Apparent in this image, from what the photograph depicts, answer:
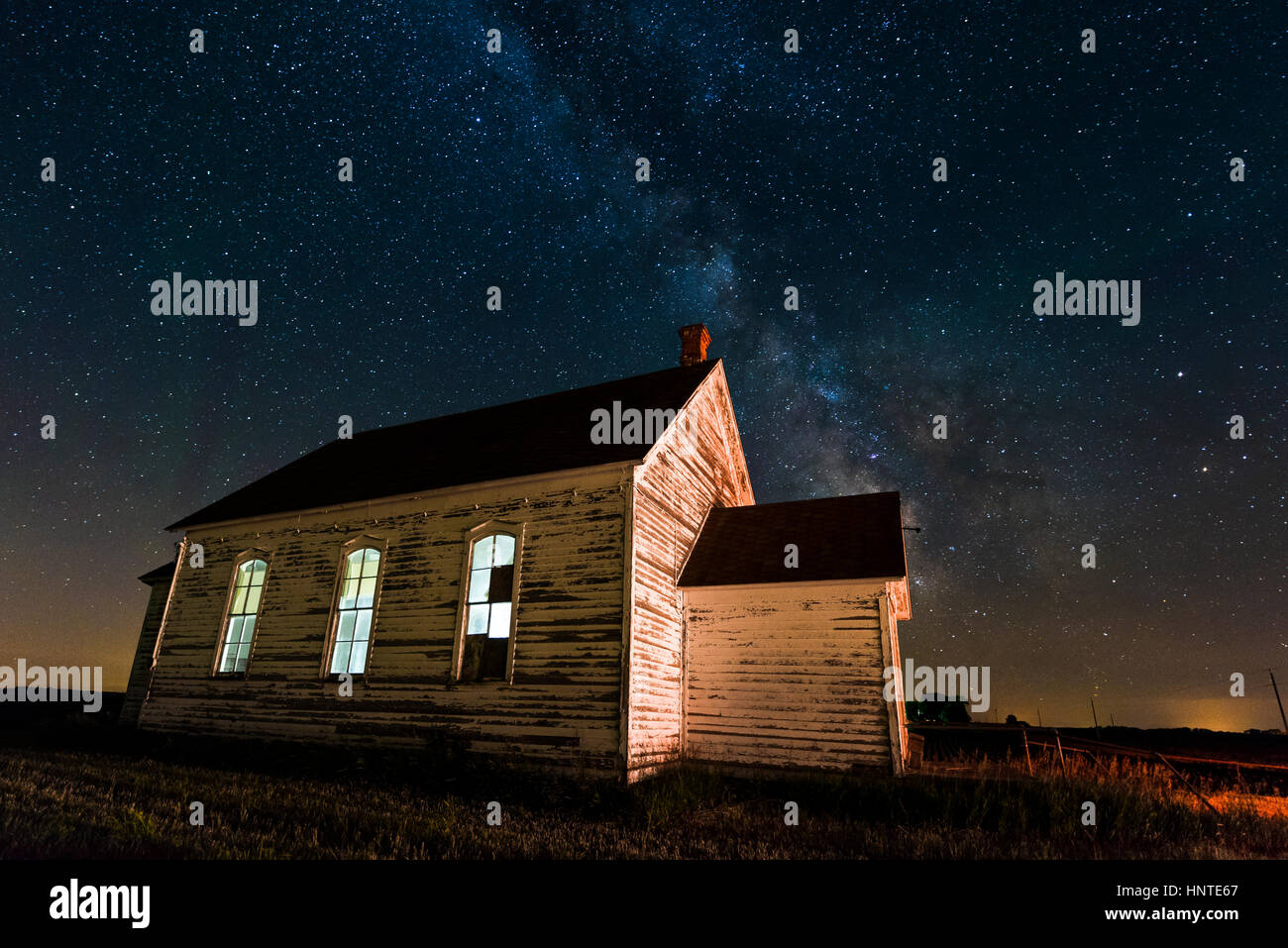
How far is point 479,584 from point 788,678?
20.0ft

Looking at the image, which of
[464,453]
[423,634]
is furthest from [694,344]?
[423,634]

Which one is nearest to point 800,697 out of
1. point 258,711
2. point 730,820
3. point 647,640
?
point 647,640

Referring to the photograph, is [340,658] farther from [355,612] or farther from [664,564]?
[664,564]

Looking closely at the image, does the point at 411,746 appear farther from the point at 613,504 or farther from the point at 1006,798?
the point at 1006,798

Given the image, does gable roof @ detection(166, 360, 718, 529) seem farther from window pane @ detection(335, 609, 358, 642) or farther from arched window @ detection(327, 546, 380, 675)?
window pane @ detection(335, 609, 358, 642)

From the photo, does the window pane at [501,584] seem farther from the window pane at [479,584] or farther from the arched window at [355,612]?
the arched window at [355,612]

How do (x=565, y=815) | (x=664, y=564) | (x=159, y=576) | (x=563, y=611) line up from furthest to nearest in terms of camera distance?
(x=159, y=576) < (x=664, y=564) < (x=563, y=611) < (x=565, y=815)

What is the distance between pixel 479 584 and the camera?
12.2 meters

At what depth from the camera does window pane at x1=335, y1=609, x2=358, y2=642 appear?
13.4 metres

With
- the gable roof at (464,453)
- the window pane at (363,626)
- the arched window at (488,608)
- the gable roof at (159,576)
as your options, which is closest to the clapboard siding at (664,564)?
the gable roof at (464,453)

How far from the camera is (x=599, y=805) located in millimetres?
8953

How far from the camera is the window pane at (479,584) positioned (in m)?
12.1

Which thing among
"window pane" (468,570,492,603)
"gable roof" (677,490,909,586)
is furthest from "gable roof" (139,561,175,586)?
"gable roof" (677,490,909,586)
